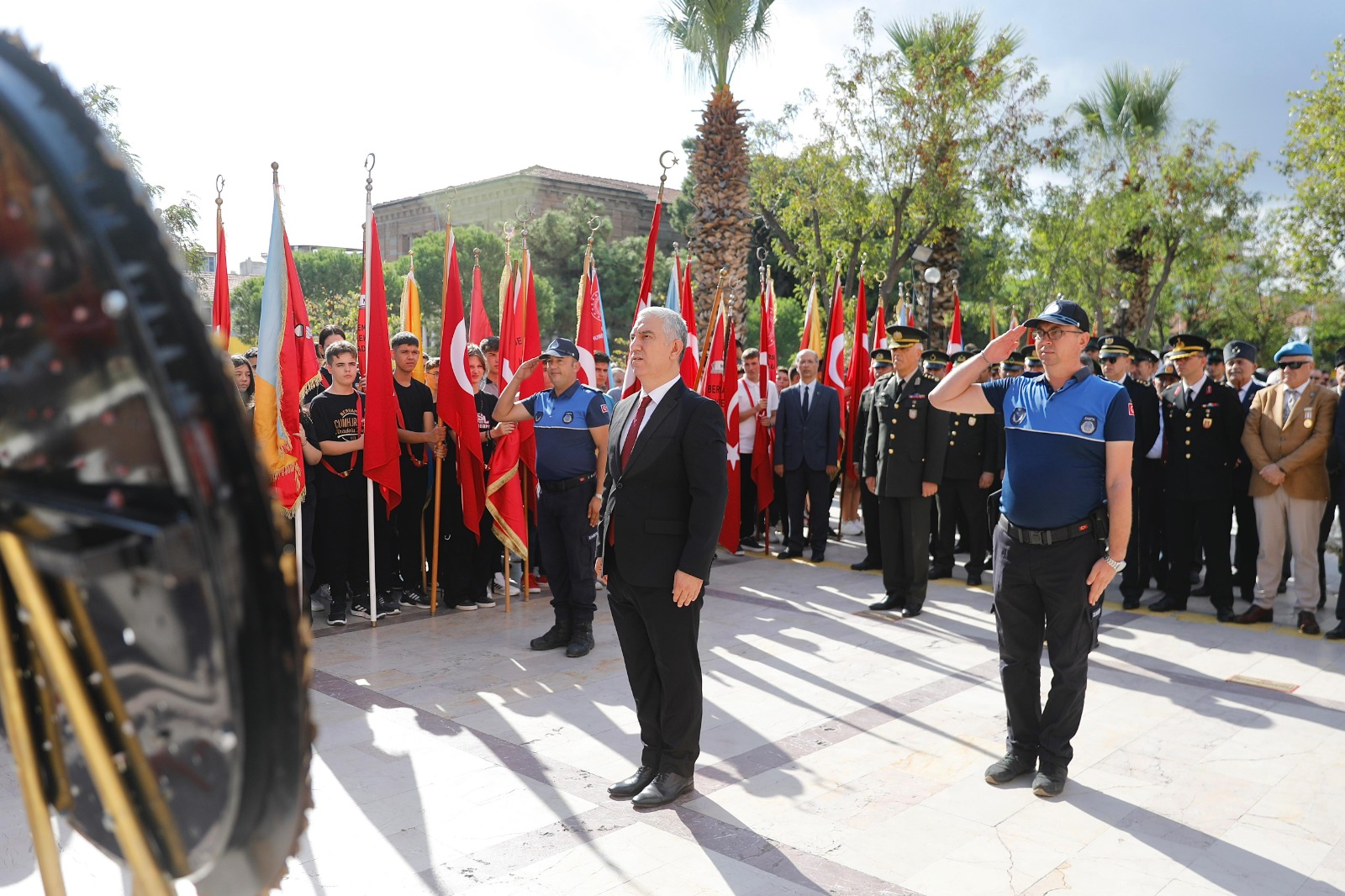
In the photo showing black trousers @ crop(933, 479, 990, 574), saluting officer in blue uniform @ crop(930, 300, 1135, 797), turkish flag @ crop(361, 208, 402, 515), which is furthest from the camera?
black trousers @ crop(933, 479, 990, 574)

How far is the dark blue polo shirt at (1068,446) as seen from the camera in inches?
163

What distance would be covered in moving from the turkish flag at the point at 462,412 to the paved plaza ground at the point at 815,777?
1147mm

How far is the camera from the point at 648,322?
408cm

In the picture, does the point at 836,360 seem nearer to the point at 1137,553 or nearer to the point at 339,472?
the point at 1137,553

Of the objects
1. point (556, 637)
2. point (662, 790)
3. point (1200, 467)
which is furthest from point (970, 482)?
point (662, 790)

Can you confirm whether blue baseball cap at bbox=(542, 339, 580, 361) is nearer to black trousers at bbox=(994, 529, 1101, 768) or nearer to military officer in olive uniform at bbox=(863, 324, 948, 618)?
military officer in olive uniform at bbox=(863, 324, 948, 618)

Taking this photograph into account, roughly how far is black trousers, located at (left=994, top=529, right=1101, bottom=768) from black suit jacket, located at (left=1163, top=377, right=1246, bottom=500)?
4.35 meters

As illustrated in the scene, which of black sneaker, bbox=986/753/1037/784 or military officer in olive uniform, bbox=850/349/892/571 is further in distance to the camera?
military officer in olive uniform, bbox=850/349/892/571

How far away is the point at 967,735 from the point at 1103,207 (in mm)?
24239

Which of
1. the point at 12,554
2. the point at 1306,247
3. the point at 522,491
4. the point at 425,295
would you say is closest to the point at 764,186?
the point at 1306,247

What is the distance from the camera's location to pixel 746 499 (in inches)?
449

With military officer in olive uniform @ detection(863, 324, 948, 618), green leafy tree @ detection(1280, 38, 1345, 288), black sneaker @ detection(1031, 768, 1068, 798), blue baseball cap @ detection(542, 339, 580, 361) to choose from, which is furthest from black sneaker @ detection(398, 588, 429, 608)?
green leafy tree @ detection(1280, 38, 1345, 288)

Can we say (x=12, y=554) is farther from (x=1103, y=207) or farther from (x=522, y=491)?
(x=1103, y=207)

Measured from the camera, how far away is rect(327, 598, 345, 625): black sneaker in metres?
7.41
